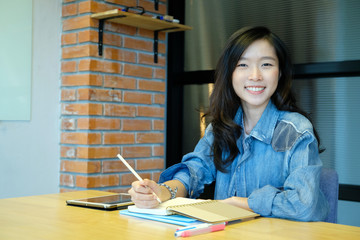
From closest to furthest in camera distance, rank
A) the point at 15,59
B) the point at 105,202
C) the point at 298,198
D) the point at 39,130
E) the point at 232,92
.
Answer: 1. the point at 298,198
2. the point at 105,202
3. the point at 232,92
4. the point at 15,59
5. the point at 39,130

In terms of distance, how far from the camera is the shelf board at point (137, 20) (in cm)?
263

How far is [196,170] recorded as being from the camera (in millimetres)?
1799

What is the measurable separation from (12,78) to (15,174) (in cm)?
54

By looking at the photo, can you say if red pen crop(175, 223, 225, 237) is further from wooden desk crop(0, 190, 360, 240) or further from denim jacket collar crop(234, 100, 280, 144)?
denim jacket collar crop(234, 100, 280, 144)

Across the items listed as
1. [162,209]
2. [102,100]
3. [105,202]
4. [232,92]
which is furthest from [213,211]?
[102,100]

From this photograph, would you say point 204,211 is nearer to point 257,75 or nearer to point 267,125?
point 267,125

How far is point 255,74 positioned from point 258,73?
14 mm

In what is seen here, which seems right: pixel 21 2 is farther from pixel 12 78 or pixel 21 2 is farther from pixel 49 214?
pixel 49 214

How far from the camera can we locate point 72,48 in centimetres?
280

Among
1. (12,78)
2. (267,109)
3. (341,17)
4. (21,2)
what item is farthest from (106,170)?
(341,17)

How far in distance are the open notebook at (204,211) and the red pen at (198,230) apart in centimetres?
2

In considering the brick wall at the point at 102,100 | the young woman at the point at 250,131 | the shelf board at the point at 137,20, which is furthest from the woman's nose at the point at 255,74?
the brick wall at the point at 102,100

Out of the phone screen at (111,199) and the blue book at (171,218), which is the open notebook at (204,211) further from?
the phone screen at (111,199)

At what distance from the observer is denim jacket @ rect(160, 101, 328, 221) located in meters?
1.39
